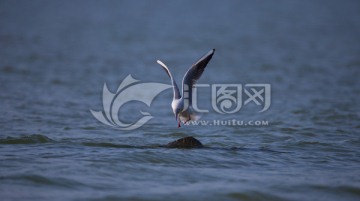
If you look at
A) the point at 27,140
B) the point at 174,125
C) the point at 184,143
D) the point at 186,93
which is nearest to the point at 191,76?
the point at 186,93

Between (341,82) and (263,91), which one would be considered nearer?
(263,91)

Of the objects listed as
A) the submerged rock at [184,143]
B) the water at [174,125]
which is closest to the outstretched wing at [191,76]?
the submerged rock at [184,143]

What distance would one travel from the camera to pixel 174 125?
12.0m

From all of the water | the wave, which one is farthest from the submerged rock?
the wave

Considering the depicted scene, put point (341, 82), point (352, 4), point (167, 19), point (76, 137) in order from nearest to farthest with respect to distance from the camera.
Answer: point (76, 137) < point (341, 82) < point (167, 19) < point (352, 4)

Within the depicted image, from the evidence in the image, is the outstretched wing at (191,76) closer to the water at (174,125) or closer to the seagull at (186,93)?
the seagull at (186,93)

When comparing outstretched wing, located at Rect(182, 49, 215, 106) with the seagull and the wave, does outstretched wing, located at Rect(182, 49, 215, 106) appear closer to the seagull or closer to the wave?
the seagull

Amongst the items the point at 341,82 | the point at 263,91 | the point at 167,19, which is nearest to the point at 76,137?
the point at 263,91

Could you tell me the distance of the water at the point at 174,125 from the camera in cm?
776

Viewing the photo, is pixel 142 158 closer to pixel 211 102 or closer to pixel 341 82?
pixel 211 102

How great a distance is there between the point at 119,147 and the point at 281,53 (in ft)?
56.1

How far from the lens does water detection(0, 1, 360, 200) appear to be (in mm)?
7758

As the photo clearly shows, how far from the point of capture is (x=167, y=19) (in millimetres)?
46156

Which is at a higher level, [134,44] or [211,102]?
[134,44]
